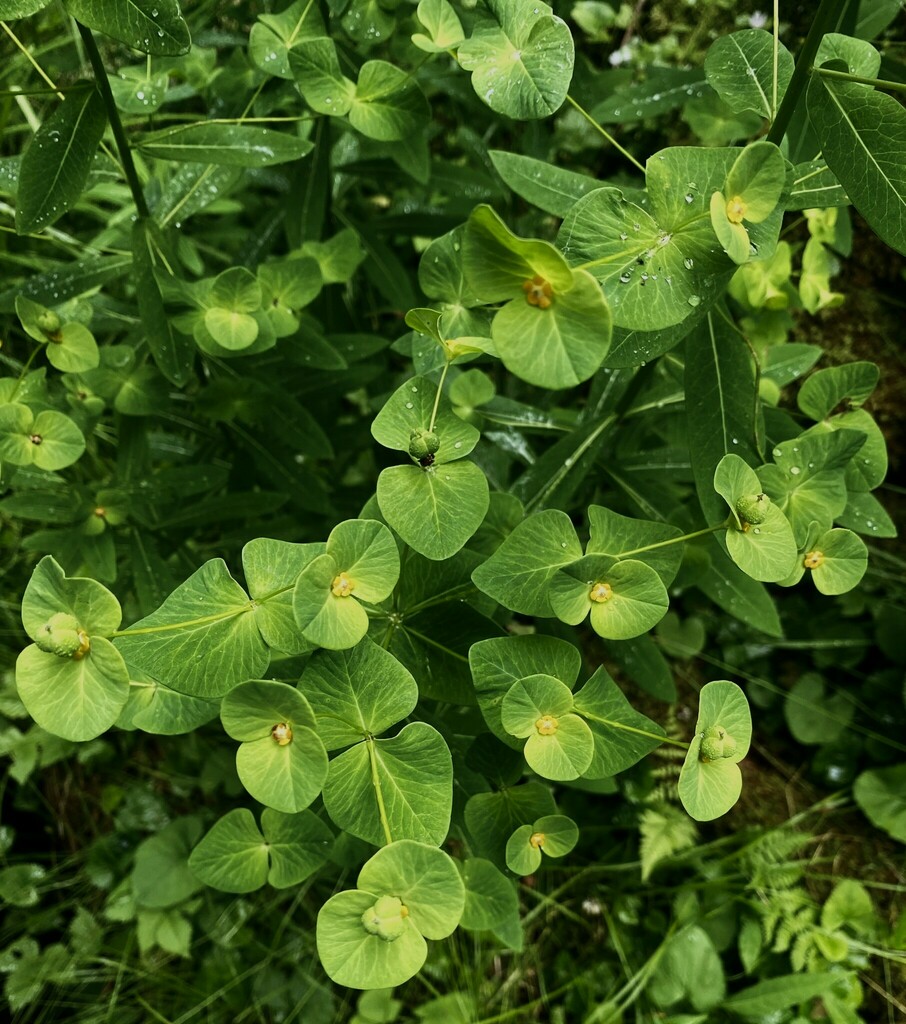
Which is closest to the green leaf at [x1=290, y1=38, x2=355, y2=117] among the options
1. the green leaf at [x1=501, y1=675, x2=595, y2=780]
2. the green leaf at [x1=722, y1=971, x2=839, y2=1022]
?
the green leaf at [x1=501, y1=675, x2=595, y2=780]

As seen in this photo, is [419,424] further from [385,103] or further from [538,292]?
[385,103]

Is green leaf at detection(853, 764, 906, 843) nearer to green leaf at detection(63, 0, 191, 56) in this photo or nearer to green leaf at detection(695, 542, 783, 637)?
green leaf at detection(695, 542, 783, 637)

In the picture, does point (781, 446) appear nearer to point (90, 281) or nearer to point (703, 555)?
point (703, 555)

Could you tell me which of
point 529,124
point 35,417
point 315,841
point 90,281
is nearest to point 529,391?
point 529,124

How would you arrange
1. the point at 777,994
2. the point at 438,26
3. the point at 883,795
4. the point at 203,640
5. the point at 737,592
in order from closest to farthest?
the point at 203,640, the point at 438,26, the point at 737,592, the point at 777,994, the point at 883,795

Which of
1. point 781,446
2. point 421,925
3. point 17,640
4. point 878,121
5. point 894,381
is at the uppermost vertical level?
point 878,121

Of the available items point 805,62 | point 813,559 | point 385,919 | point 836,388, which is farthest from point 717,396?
point 385,919

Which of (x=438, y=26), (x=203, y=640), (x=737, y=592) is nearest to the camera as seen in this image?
(x=203, y=640)
